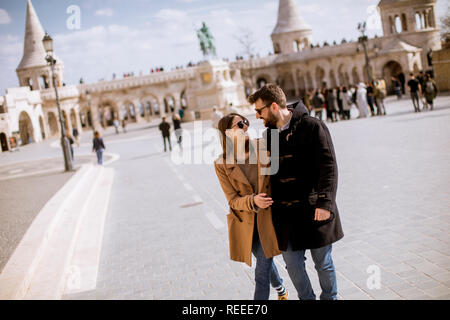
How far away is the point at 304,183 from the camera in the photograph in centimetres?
356

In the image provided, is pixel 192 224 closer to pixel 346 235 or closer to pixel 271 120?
pixel 346 235

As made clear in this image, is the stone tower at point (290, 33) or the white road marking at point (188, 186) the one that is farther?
the stone tower at point (290, 33)

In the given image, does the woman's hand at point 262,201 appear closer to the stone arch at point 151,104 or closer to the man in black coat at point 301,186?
the man in black coat at point 301,186

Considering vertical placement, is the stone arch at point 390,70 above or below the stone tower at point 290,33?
below

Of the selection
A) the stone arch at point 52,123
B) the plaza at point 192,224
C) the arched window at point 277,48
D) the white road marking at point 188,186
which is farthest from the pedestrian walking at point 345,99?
the arched window at point 277,48

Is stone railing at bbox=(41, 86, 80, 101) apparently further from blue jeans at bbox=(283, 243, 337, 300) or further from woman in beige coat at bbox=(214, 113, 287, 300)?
blue jeans at bbox=(283, 243, 337, 300)

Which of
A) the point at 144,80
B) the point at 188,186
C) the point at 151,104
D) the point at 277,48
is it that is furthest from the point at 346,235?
the point at 151,104

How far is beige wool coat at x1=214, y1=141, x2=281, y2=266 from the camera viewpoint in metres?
3.66

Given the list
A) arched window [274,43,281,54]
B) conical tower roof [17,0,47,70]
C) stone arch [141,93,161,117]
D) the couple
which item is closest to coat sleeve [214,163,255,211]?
the couple

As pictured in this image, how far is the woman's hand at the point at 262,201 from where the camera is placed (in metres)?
3.47

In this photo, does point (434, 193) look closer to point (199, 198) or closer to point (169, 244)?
point (169, 244)

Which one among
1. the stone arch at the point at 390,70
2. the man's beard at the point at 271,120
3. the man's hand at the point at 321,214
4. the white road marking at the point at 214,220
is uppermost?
the stone arch at the point at 390,70

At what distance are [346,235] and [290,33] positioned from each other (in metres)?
58.0

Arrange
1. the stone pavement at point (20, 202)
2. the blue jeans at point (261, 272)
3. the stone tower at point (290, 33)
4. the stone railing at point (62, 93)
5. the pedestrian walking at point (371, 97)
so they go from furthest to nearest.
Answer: the stone tower at point (290, 33) < the stone railing at point (62, 93) < the pedestrian walking at point (371, 97) < the stone pavement at point (20, 202) < the blue jeans at point (261, 272)
